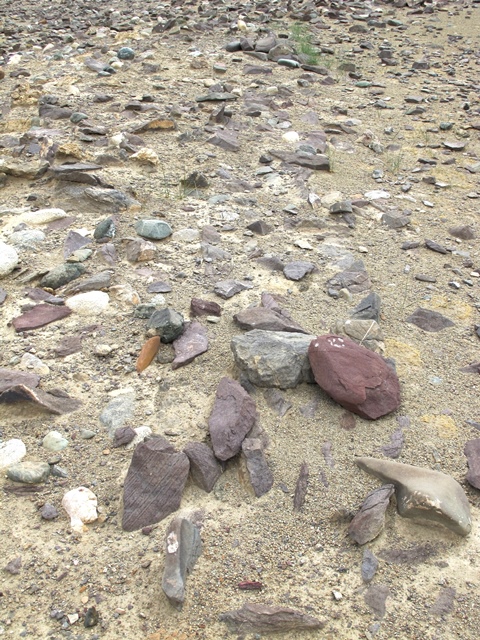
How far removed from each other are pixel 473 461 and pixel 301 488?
0.58 m

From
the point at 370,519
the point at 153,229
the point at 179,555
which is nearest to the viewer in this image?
the point at 179,555

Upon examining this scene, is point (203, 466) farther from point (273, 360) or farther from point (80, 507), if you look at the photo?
point (273, 360)

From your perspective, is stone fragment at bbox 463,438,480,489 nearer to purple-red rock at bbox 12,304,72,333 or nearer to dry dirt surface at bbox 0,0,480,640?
dry dirt surface at bbox 0,0,480,640

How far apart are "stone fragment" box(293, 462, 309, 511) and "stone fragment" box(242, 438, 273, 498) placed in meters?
0.08

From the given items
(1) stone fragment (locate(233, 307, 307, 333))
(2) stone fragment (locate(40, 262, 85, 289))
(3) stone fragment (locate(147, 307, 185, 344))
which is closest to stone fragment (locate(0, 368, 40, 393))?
(3) stone fragment (locate(147, 307, 185, 344))

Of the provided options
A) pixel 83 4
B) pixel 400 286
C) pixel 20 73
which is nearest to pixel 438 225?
pixel 400 286

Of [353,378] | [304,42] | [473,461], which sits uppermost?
[353,378]

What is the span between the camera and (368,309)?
2666 mm

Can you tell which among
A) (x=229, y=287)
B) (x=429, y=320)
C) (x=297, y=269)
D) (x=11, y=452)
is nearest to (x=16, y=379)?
(x=11, y=452)

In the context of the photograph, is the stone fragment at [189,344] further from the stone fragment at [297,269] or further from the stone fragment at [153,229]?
the stone fragment at [153,229]

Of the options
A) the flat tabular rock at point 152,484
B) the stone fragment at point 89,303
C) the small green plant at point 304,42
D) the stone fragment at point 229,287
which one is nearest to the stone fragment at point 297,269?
the stone fragment at point 229,287

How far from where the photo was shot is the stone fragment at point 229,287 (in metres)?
2.75

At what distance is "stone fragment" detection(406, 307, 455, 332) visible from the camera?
2.66 meters

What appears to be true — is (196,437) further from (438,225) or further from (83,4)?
(83,4)
